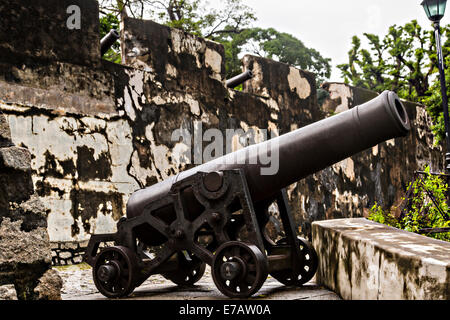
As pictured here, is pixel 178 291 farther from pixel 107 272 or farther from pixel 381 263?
pixel 381 263

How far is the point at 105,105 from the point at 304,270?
9.74 feet

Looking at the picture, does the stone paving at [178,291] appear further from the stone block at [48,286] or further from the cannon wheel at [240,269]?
the stone block at [48,286]

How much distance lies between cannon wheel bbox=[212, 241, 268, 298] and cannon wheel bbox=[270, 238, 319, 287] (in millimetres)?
639

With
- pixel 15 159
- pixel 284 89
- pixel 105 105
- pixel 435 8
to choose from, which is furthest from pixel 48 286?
pixel 435 8

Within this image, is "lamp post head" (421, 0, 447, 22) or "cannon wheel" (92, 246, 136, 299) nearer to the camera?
"cannon wheel" (92, 246, 136, 299)

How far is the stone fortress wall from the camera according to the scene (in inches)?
202

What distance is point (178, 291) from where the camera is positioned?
3.75 meters

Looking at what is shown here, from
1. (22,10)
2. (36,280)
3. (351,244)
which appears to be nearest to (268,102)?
(22,10)

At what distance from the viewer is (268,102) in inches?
315

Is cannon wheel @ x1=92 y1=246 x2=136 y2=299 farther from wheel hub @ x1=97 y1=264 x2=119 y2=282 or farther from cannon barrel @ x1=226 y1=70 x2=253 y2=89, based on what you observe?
cannon barrel @ x1=226 y1=70 x2=253 y2=89

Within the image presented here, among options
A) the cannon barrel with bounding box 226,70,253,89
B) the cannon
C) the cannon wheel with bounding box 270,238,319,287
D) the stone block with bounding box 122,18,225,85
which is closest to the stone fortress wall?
the stone block with bounding box 122,18,225,85

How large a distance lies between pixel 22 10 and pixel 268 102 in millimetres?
3740

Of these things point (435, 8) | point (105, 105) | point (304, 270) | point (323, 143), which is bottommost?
point (304, 270)
